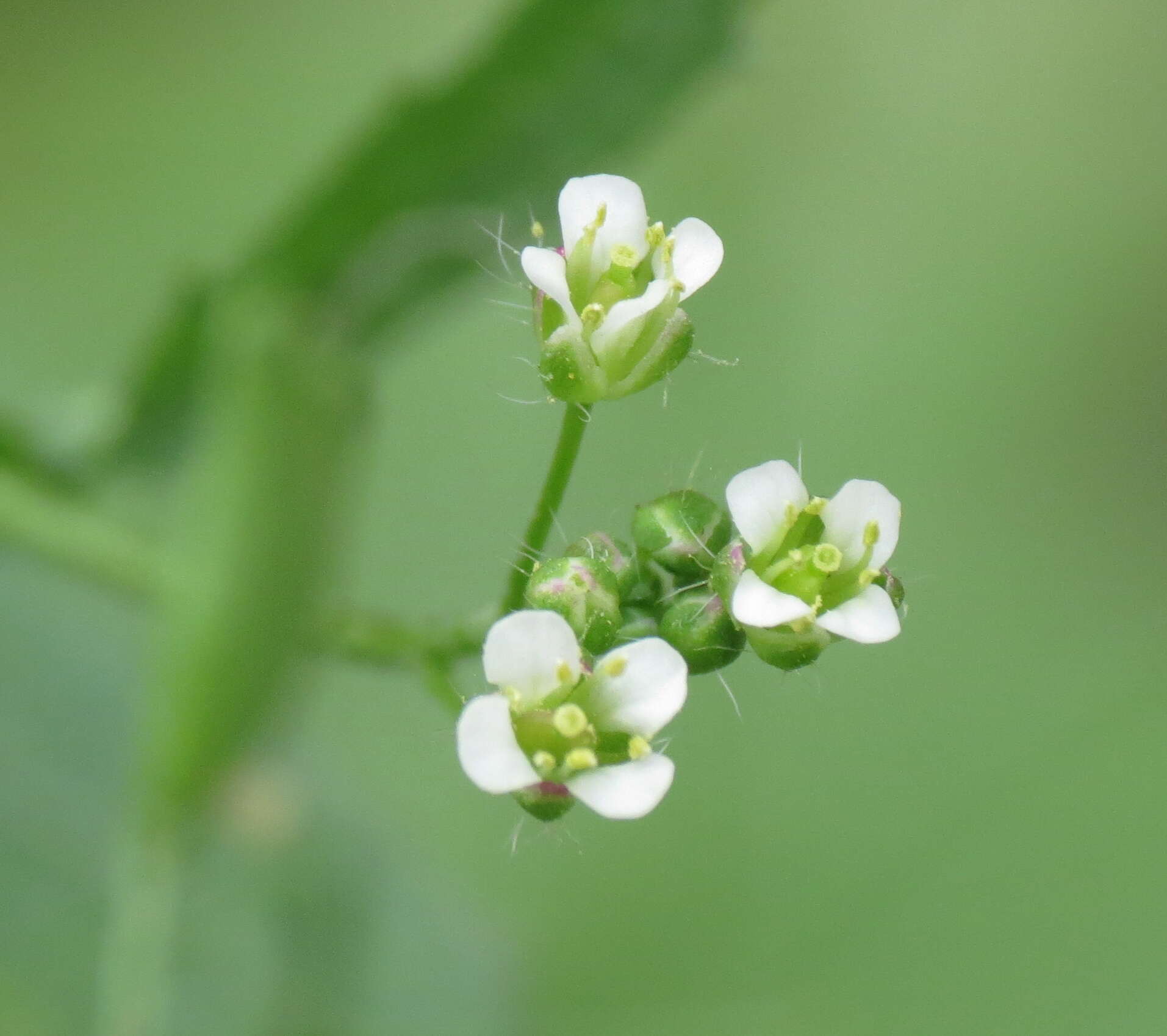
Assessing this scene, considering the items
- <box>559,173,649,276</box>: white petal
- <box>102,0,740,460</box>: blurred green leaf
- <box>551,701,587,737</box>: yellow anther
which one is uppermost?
<box>102,0,740,460</box>: blurred green leaf

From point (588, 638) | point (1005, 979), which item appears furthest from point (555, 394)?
point (1005, 979)

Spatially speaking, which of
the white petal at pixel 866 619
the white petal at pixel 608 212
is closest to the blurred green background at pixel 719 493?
the white petal at pixel 608 212

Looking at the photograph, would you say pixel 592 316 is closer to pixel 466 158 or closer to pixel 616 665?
pixel 616 665

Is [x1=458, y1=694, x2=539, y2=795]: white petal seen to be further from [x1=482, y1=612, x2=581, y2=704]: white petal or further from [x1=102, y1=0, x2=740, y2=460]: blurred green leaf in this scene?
[x1=102, y1=0, x2=740, y2=460]: blurred green leaf

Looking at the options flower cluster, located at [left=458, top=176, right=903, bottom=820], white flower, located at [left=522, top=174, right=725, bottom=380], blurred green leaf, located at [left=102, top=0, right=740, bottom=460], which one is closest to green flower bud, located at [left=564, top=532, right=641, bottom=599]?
flower cluster, located at [left=458, top=176, right=903, bottom=820]

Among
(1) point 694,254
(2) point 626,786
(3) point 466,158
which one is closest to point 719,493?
(3) point 466,158

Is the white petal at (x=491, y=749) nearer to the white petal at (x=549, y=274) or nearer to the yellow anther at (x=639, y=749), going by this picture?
the yellow anther at (x=639, y=749)
